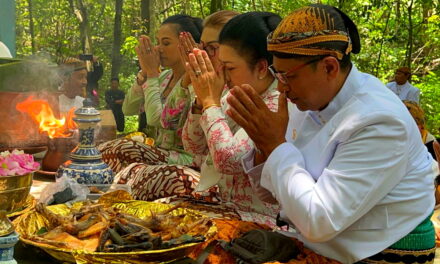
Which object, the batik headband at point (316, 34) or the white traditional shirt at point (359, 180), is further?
the batik headband at point (316, 34)

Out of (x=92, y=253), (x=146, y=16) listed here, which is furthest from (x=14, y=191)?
(x=146, y=16)

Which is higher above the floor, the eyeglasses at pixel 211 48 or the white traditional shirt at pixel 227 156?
the eyeglasses at pixel 211 48

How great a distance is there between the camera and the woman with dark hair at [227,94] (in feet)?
9.09

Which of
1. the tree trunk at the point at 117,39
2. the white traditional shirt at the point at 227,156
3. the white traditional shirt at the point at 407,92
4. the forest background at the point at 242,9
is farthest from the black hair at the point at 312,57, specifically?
the tree trunk at the point at 117,39

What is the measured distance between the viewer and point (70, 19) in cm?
1788

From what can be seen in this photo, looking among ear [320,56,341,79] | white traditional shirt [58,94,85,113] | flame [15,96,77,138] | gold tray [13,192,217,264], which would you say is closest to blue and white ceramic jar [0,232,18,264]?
gold tray [13,192,217,264]

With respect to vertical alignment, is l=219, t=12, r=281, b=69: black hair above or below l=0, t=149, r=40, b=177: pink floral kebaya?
above

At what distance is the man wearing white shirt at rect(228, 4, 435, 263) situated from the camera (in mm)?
1905

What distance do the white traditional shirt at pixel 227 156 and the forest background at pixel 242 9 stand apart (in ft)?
38.2

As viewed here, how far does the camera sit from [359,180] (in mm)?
1893

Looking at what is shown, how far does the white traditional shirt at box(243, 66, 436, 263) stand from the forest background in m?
12.9

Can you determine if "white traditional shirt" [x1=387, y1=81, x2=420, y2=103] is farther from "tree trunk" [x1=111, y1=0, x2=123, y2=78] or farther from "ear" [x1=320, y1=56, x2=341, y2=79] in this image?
"ear" [x1=320, y1=56, x2=341, y2=79]

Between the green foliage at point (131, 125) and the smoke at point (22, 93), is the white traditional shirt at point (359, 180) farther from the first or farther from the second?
the green foliage at point (131, 125)

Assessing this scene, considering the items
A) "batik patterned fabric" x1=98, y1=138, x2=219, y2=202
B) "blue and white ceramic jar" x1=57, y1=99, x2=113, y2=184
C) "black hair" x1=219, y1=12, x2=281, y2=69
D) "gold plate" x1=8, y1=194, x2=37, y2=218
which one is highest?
"black hair" x1=219, y1=12, x2=281, y2=69
